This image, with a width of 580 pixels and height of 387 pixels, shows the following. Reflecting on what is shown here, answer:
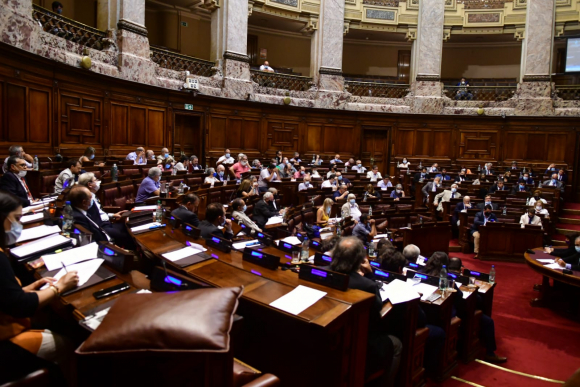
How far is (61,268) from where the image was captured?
2.45 metres

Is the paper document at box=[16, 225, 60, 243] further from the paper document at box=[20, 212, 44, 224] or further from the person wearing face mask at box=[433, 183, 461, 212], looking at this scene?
the person wearing face mask at box=[433, 183, 461, 212]

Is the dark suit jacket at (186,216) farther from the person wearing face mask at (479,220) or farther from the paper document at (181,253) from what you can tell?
the person wearing face mask at (479,220)

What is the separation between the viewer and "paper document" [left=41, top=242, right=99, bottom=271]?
8.10ft

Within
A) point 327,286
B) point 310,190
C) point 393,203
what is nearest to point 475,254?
point 393,203

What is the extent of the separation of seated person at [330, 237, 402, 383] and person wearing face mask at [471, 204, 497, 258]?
6.66 m

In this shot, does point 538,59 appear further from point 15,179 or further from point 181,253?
point 15,179

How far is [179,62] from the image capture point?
1254cm

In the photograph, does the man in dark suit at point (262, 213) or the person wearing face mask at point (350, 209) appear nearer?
the man in dark suit at point (262, 213)

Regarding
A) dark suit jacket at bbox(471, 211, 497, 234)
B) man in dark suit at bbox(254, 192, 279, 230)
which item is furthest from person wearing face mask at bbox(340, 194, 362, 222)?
dark suit jacket at bbox(471, 211, 497, 234)

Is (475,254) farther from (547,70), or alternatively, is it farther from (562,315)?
(547,70)

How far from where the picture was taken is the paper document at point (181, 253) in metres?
3.03

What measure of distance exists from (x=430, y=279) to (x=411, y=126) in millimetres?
13334

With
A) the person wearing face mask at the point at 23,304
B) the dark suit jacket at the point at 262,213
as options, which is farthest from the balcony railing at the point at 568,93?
the person wearing face mask at the point at 23,304

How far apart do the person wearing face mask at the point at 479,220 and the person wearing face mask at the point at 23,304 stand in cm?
844
